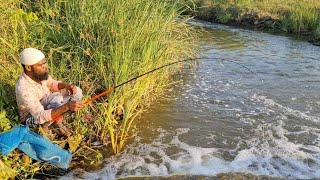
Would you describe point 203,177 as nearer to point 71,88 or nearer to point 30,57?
point 71,88

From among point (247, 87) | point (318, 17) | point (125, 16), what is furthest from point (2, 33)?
point (318, 17)

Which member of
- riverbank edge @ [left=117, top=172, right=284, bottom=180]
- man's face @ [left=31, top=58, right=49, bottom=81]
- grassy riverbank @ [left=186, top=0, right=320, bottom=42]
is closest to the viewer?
man's face @ [left=31, top=58, right=49, bottom=81]

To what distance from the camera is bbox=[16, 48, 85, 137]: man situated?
375 centimetres

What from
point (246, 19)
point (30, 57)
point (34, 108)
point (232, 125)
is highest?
point (30, 57)

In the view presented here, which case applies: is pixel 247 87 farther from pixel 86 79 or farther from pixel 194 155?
pixel 86 79

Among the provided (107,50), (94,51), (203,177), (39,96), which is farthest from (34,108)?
(203,177)

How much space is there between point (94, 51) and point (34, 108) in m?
1.43

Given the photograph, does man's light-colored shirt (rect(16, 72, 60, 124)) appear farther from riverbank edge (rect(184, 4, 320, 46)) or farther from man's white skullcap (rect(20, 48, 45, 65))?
riverbank edge (rect(184, 4, 320, 46))

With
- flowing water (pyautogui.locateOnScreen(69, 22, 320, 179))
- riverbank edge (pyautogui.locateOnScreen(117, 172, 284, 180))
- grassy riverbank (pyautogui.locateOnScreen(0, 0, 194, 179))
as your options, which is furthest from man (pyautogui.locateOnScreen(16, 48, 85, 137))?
riverbank edge (pyautogui.locateOnScreen(117, 172, 284, 180))

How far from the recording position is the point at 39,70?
3.86m

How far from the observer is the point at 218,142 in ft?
16.3

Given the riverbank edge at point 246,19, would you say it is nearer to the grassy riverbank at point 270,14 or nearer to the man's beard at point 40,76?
the grassy riverbank at point 270,14

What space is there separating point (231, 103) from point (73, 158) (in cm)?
308

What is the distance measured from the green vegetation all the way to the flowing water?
412 centimetres
